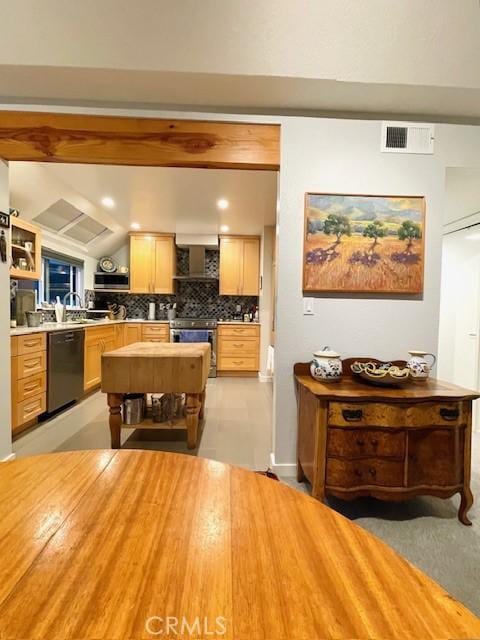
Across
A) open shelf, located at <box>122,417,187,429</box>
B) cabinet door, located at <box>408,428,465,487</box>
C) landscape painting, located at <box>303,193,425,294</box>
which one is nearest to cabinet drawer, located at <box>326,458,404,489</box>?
cabinet door, located at <box>408,428,465,487</box>

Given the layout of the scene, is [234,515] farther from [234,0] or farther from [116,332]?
[116,332]

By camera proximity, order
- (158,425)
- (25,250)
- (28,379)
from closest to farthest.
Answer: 1. (158,425)
2. (28,379)
3. (25,250)

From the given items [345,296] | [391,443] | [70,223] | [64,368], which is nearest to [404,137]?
[345,296]

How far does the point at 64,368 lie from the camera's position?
333 cm

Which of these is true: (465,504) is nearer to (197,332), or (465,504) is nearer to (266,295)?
(266,295)

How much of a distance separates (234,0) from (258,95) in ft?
1.52

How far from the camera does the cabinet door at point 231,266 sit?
5.62 m

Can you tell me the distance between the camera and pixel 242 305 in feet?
19.8

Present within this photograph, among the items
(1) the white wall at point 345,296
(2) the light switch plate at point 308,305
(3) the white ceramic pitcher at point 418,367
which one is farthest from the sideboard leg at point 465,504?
(2) the light switch plate at point 308,305

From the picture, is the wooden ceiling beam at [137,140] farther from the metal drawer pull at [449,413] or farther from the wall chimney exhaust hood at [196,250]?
the wall chimney exhaust hood at [196,250]

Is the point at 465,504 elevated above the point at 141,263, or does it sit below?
below

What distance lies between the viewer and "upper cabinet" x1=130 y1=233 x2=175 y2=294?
5.69m

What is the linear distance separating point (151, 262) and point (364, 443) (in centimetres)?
499

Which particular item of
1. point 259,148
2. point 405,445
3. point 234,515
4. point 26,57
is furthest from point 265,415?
point 26,57
